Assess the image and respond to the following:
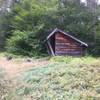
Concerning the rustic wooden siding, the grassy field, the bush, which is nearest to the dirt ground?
the grassy field

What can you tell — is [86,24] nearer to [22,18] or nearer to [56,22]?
[56,22]

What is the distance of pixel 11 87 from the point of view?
31.8 ft

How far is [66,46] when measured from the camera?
23266 mm

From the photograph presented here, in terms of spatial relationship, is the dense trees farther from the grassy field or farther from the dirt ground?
the grassy field

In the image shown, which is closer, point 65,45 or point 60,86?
point 60,86

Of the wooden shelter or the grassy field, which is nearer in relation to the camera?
the grassy field

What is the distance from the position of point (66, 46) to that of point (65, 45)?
128 millimetres

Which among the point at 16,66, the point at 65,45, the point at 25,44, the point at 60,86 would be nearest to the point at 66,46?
the point at 65,45

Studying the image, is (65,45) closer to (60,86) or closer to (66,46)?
(66,46)

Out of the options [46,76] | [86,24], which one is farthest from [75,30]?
[46,76]

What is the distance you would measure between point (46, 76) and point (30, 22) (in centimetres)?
1680

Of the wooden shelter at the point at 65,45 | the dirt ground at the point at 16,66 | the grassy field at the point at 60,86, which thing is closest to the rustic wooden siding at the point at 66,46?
the wooden shelter at the point at 65,45

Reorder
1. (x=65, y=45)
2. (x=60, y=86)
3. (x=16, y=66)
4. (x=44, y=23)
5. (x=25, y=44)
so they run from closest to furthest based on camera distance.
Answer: (x=60, y=86)
(x=16, y=66)
(x=65, y=45)
(x=25, y=44)
(x=44, y=23)

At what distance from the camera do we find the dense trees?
24844mm
